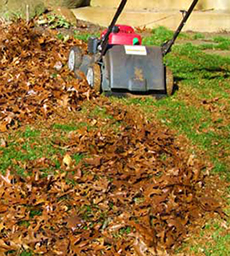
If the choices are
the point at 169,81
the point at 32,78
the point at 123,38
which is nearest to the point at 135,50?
the point at 169,81

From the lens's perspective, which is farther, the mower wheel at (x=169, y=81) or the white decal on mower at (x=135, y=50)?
the mower wheel at (x=169, y=81)

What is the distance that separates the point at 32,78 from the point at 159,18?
15.8 ft

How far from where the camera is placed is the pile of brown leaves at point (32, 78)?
543 centimetres

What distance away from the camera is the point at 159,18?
10.4 m

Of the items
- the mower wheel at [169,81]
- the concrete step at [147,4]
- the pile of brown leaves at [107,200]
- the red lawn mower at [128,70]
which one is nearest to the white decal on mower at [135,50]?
the red lawn mower at [128,70]

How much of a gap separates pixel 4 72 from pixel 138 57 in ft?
5.22

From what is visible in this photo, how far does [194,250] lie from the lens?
3914 mm

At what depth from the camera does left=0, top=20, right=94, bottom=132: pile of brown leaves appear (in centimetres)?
543

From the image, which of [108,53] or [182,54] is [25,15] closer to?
[182,54]

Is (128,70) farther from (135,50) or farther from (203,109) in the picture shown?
(203,109)

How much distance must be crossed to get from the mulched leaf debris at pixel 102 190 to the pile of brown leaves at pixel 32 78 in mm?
15

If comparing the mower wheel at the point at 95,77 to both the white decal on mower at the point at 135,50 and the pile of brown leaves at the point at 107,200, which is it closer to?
the white decal on mower at the point at 135,50

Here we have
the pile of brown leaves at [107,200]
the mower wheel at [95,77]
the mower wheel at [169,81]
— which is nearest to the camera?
the pile of brown leaves at [107,200]

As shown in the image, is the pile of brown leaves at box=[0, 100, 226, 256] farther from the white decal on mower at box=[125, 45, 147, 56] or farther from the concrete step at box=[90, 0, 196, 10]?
the concrete step at box=[90, 0, 196, 10]
